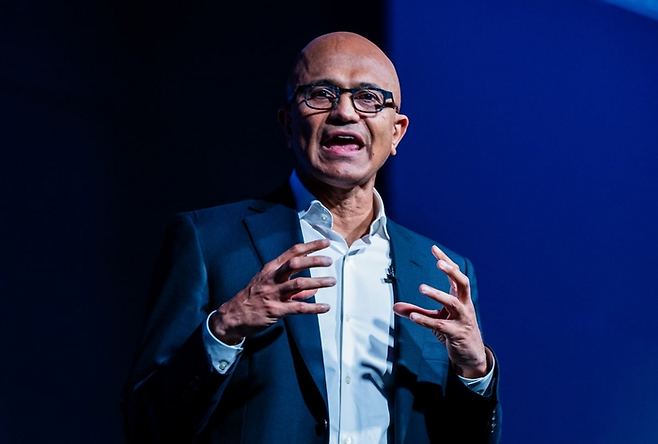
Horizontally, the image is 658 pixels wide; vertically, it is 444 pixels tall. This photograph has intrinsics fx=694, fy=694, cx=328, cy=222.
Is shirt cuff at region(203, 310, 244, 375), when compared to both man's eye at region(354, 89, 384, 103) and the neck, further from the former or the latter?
man's eye at region(354, 89, 384, 103)

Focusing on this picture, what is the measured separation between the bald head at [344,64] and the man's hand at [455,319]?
19.7 inches

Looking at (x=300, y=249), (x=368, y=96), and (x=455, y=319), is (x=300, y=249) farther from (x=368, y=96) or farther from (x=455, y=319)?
(x=368, y=96)

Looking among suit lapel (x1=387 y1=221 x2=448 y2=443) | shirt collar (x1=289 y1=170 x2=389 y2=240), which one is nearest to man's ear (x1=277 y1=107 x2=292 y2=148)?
shirt collar (x1=289 y1=170 x2=389 y2=240)

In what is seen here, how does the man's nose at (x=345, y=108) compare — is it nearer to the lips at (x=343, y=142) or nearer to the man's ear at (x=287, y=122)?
the lips at (x=343, y=142)

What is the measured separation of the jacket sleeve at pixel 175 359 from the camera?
1353 millimetres

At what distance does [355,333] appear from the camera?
158cm

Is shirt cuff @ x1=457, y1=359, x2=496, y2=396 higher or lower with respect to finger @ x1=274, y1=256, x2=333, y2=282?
lower

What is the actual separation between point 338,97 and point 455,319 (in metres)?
0.61

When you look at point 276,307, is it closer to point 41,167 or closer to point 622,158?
point 41,167

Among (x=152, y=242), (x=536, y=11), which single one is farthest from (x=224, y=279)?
(x=536, y=11)

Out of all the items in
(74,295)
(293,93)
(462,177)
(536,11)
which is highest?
(536,11)

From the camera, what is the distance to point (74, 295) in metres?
1.96

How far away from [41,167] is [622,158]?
5.64ft

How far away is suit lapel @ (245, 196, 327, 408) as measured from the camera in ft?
4.79
